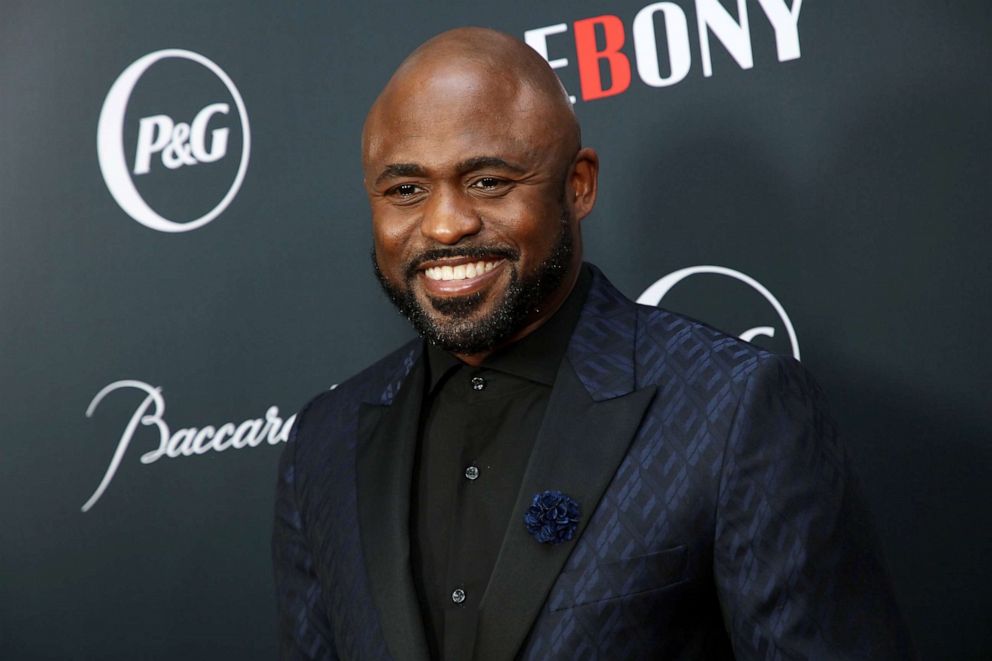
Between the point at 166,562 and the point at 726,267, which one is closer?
the point at 726,267

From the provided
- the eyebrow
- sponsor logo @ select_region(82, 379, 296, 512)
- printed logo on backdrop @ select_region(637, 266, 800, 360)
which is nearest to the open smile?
the eyebrow

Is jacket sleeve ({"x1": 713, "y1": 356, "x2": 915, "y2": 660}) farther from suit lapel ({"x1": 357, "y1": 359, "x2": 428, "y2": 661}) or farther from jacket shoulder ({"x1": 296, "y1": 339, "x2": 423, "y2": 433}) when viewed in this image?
jacket shoulder ({"x1": 296, "y1": 339, "x2": 423, "y2": 433})

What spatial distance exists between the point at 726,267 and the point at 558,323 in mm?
584

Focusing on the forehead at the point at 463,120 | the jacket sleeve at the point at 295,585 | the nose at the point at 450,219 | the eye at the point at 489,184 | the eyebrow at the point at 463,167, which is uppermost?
the forehead at the point at 463,120

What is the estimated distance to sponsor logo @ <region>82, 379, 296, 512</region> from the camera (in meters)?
2.52

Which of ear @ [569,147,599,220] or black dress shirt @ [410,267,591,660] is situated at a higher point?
ear @ [569,147,599,220]

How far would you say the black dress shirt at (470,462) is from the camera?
160 centimetres

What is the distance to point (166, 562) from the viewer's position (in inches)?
102

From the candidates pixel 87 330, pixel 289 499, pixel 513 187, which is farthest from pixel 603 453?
pixel 87 330

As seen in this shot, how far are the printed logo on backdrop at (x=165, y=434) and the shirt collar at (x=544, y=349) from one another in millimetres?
880

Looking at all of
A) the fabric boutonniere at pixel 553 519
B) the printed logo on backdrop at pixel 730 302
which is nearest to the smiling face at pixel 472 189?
the fabric boutonniere at pixel 553 519

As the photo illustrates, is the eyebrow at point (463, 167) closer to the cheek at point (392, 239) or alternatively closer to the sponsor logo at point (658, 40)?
the cheek at point (392, 239)

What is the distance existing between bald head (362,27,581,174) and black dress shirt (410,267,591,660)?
24 cm

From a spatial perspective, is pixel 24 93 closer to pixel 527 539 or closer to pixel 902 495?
pixel 527 539
